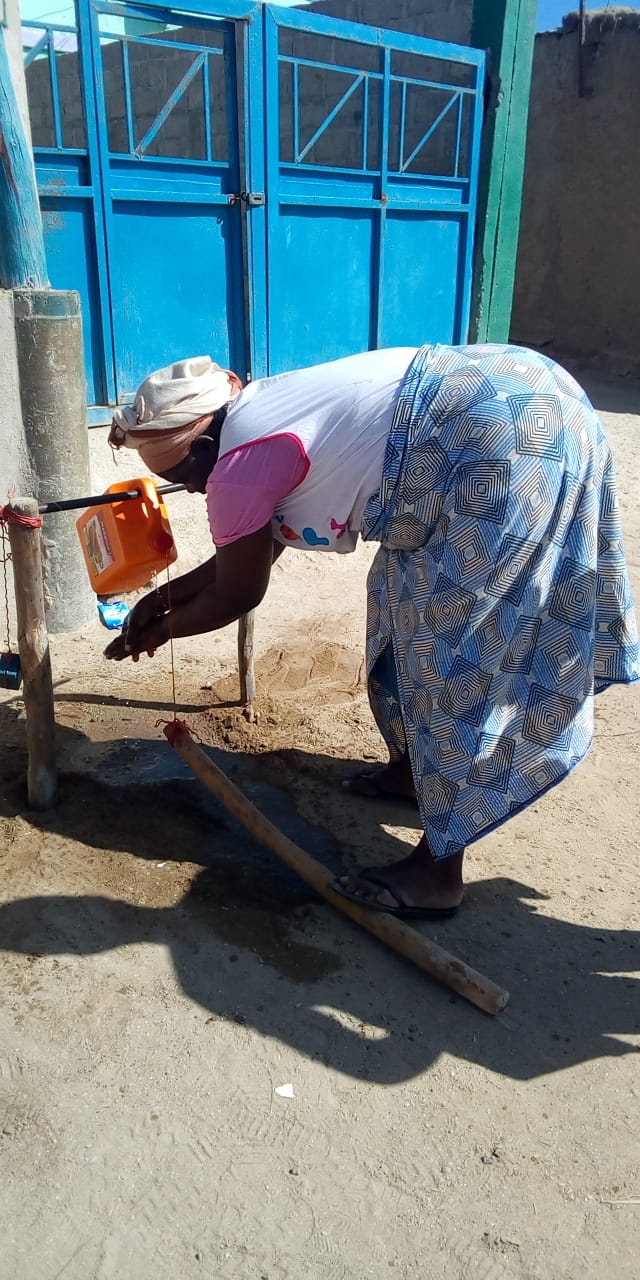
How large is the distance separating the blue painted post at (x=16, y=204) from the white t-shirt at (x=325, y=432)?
1908mm

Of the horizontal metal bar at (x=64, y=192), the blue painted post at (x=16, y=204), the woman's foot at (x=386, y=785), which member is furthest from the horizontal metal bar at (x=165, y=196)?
the woman's foot at (x=386, y=785)

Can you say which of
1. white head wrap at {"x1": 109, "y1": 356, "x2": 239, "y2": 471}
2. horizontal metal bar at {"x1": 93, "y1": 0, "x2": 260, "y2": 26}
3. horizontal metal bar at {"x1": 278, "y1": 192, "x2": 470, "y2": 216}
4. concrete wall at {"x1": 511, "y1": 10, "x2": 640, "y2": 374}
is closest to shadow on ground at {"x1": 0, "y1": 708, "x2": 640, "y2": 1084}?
white head wrap at {"x1": 109, "y1": 356, "x2": 239, "y2": 471}

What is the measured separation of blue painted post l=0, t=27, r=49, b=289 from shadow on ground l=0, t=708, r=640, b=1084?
6.15 feet

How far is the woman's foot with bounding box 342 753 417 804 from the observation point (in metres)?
3.04

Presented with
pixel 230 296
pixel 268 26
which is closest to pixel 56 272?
pixel 230 296

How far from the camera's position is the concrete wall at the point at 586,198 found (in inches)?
344

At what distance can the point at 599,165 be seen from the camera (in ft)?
29.5

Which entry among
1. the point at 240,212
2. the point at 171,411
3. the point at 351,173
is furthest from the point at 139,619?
the point at 351,173

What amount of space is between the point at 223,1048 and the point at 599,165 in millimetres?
8943

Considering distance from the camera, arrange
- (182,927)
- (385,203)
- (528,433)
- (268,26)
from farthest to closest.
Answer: (385,203) → (268,26) → (182,927) → (528,433)

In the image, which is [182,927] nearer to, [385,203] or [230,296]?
[230,296]

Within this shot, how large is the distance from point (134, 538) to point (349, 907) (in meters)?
1.04

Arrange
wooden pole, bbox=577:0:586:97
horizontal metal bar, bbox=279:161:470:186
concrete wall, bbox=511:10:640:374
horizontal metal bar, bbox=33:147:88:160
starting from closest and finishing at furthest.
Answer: horizontal metal bar, bbox=33:147:88:160 → horizontal metal bar, bbox=279:161:470:186 → wooden pole, bbox=577:0:586:97 → concrete wall, bbox=511:10:640:374

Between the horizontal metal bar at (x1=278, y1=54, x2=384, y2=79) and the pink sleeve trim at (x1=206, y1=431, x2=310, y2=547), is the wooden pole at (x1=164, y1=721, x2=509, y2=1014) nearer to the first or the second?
the pink sleeve trim at (x1=206, y1=431, x2=310, y2=547)
